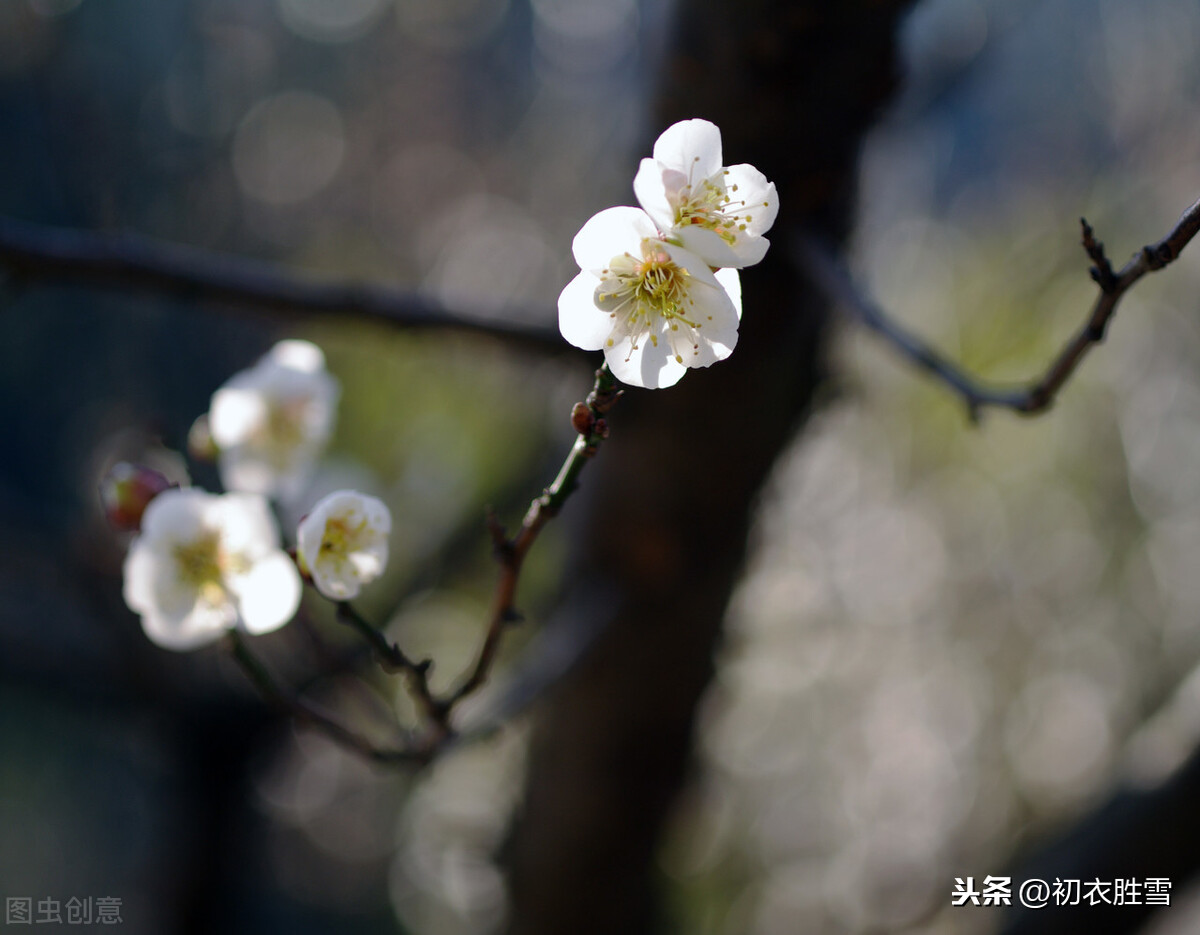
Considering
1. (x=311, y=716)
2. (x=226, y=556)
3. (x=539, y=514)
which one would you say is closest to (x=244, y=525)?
(x=226, y=556)

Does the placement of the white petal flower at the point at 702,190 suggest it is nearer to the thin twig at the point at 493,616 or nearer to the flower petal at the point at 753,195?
the flower petal at the point at 753,195

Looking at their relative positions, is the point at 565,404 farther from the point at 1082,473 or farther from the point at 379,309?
the point at 1082,473

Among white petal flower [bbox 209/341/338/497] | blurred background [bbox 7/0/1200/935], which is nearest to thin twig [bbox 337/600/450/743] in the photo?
white petal flower [bbox 209/341/338/497]

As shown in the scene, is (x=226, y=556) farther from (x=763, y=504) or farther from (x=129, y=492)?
(x=763, y=504)

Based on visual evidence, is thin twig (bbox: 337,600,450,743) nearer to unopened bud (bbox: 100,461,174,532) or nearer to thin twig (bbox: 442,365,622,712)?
thin twig (bbox: 442,365,622,712)

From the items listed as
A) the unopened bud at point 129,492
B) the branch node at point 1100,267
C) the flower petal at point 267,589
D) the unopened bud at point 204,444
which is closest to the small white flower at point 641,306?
the branch node at point 1100,267

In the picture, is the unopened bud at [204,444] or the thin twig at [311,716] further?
the unopened bud at [204,444]

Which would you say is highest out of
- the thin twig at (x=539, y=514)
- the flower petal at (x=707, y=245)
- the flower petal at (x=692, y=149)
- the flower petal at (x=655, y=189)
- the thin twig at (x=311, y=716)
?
the flower petal at (x=692, y=149)
